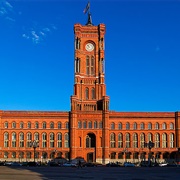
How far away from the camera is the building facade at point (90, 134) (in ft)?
369

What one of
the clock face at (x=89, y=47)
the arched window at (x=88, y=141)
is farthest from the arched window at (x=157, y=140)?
the clock face at (x=89, y=47)

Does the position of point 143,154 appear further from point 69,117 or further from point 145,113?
point 69,117

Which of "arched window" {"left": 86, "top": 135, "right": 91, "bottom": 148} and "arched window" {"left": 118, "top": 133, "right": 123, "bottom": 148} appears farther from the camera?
"arched window" {"left": 118, "top": 133, "right": 123, "bottom": 148}

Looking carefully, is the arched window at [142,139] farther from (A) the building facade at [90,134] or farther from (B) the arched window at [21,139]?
(B) the arched window at [21,139]

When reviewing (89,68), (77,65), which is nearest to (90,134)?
(89,68)

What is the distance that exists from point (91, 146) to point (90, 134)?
3694 millimetres

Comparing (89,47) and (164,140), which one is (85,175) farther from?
(89,47)

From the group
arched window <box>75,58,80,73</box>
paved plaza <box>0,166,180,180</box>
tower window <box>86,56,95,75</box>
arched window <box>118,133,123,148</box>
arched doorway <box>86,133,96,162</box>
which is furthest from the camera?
tower window <box>86,56,95,75</box>

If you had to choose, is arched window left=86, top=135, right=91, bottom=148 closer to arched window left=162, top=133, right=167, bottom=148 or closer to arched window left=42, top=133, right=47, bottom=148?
arched window left=42, top=133, right=47, bottom=148

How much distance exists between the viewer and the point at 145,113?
11619 centimetres

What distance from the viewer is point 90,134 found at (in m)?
114

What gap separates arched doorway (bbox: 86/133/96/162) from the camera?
11231 centimetres

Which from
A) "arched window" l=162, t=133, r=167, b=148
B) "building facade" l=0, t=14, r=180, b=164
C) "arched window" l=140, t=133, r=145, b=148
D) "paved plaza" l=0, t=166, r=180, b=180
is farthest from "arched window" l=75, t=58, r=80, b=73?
"paved plaza" l=0, t=166, r=180, b=180

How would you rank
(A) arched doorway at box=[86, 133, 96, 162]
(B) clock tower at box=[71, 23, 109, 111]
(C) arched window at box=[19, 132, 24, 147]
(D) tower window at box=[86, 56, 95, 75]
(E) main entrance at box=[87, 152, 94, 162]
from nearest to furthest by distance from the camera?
1. (A) arched doorway at box=[86, 133, 96, 162]
2. (E) main entrance at box=[87, 152, 94, 162]
3. (C) arched window at box=[19, 132, 24, 147]
4. (B) clock tower at box=[71, 23, 109, 111]
5. (D) tower window at box=[86, 56, 95, 75]
